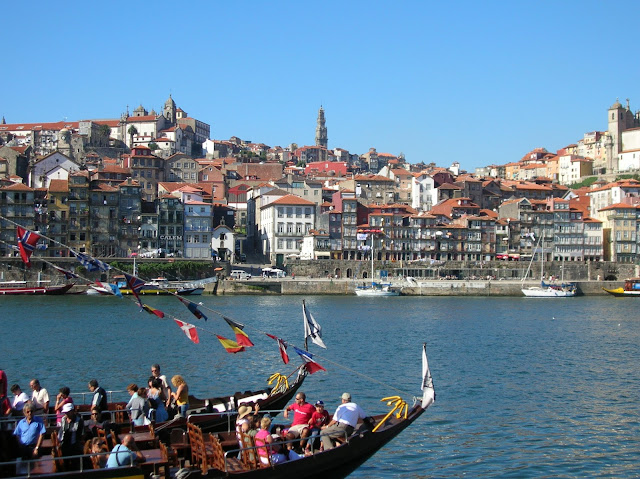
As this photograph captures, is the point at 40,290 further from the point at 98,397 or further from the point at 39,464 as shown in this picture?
the point at 39,464

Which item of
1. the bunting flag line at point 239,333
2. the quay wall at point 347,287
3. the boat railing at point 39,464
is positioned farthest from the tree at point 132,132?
the boat railing at point 39,464

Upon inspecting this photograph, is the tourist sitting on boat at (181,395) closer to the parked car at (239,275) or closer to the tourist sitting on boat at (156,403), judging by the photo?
the tourist sitting on boat at (156,403)

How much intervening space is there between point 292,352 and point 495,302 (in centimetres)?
3884

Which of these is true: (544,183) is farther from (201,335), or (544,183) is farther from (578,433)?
(578,433)

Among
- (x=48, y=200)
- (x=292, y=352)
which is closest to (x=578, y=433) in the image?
(x=292, y=352)

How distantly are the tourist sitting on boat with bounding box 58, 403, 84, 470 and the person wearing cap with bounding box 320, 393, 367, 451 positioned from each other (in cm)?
423

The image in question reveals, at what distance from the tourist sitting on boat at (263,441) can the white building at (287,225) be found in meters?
75.3

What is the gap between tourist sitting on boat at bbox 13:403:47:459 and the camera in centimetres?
1390

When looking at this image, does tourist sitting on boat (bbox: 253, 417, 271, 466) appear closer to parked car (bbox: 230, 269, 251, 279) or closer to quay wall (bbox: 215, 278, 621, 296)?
quay wall (bbox: 215, 278, 621, 296)

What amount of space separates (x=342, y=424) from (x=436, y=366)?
18130 mm

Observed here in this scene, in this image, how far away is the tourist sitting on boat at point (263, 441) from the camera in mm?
14291

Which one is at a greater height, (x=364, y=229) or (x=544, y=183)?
(x=544, y=183)

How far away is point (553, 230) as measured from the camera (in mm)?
99438

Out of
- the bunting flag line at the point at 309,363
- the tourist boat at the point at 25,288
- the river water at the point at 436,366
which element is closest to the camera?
the bunting flag line at the point at 309,363
